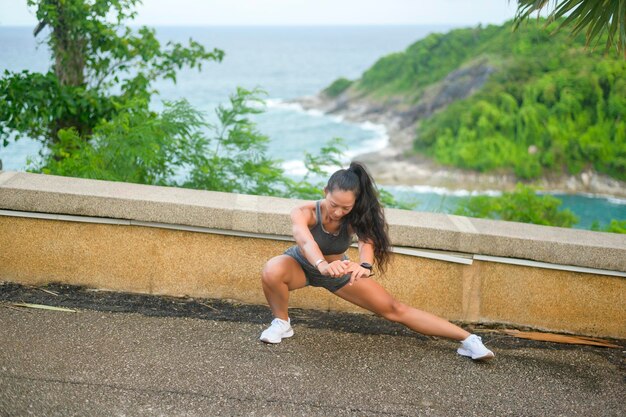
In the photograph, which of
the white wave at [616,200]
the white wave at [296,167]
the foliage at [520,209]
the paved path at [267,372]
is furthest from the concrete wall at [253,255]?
the white wave at [616,200]

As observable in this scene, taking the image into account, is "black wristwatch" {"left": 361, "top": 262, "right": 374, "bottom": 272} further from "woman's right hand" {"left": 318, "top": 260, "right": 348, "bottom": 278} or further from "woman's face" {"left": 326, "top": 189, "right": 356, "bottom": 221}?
"woman's face" {"left": 326, "top": 189, "right": 356, "bottom": 221}

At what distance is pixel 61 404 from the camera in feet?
12.5

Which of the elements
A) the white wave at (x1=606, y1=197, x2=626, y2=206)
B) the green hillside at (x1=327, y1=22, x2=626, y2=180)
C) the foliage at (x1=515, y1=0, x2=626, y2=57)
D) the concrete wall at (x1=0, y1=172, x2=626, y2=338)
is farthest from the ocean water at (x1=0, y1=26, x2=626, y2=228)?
the green hillside at (x1=327, y1=22, x2=626, y2=180)

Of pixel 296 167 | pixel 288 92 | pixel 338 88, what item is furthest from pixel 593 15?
pixel 288 92

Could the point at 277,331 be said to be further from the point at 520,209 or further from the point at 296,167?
the point at 296,167

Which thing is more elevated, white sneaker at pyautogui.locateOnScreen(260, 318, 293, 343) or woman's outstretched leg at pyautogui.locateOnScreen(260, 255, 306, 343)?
woman's outstretched leg at pyautogui.locateOnScreen(260, 255, 306, 343)

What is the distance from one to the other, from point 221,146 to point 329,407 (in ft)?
15.2

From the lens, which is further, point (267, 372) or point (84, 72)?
point (84, 72)

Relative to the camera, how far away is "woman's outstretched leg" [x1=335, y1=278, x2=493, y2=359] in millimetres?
4750

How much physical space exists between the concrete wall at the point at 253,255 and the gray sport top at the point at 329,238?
53 centimetres

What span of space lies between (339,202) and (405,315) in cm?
86

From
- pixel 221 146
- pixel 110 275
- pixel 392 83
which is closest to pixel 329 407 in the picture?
pixel 110 275

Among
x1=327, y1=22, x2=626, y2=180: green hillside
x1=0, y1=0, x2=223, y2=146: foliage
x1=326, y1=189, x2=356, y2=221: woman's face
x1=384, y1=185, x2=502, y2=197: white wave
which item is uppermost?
x1=0, y1=0, x2=223, y2=146: foliage

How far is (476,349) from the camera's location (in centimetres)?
477
